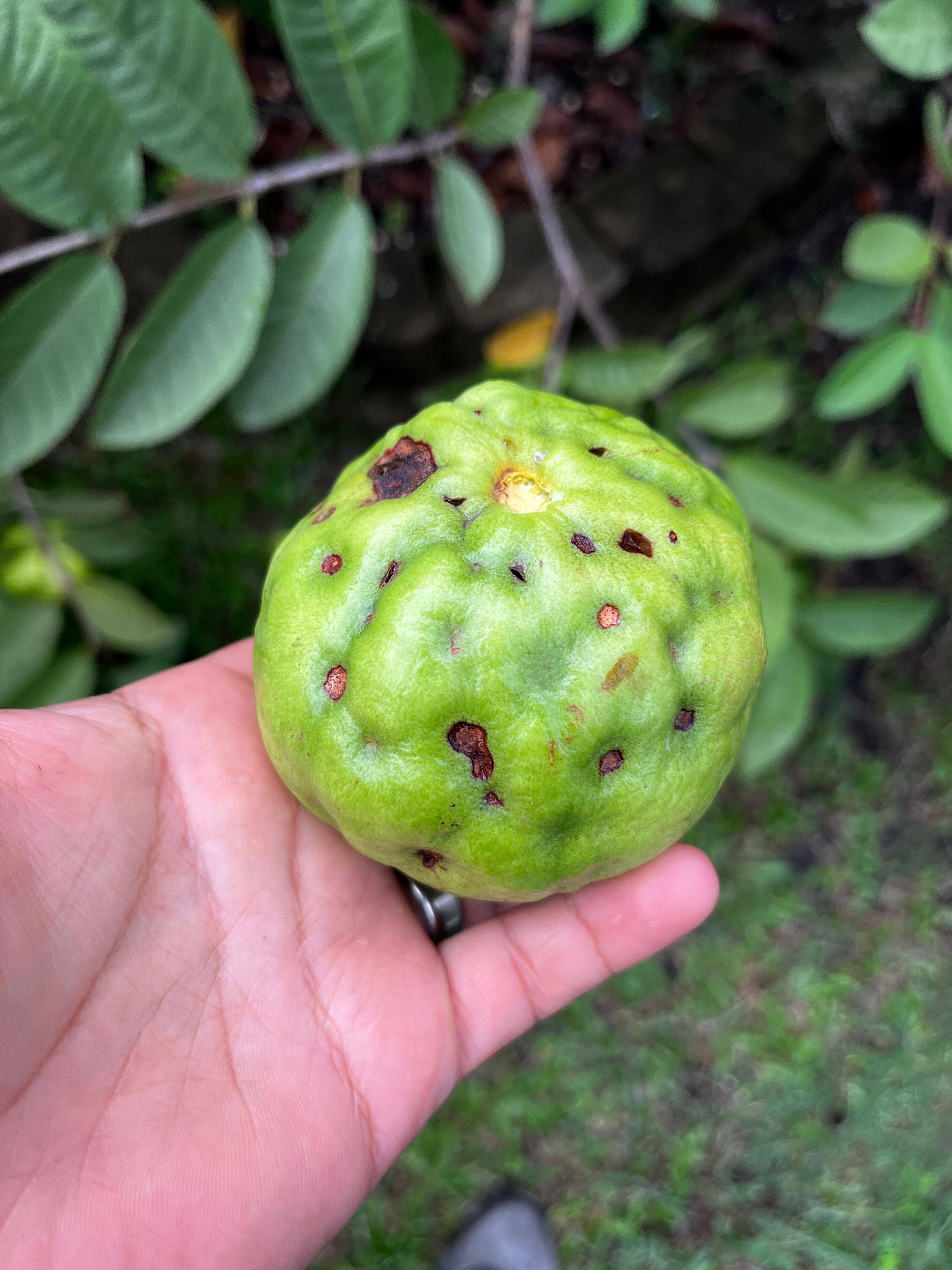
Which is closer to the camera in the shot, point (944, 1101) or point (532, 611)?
point (532, 611)

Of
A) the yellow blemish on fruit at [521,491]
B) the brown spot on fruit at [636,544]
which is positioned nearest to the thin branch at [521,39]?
the yellow blemish on fruit at [521,491]

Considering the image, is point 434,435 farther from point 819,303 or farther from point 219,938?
point 819,303

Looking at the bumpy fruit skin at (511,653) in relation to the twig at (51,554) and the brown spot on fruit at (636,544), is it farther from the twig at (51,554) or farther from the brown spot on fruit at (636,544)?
the twig at (51,554)

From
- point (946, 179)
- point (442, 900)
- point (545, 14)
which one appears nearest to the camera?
point (442, 900)

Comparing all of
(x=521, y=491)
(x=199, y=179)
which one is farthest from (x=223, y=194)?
(x=521, y=491)

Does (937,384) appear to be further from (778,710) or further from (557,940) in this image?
(557,940)

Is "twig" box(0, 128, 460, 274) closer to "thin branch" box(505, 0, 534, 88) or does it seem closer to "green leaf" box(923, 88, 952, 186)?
"thin branch" box(505, 0, 534, 88)

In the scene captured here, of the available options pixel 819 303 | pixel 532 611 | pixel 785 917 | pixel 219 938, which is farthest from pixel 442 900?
pixel 819 303
